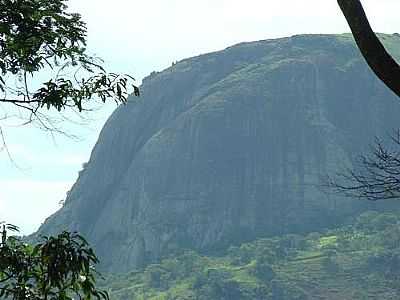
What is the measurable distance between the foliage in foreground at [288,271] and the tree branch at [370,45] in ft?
507

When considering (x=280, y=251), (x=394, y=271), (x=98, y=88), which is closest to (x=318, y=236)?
(x=280, y=251)

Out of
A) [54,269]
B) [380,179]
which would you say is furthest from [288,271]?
[54,269]

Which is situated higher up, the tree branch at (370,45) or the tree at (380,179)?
the tree branch at (370,45)

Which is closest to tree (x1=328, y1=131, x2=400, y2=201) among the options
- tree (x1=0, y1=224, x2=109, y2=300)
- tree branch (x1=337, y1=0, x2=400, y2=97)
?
tree branch (x1=337, y1=0, x2=400, y2=97)

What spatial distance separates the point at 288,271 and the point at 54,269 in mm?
166379

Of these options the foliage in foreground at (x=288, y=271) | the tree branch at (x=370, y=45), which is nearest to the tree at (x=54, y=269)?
the tree branch at (x=370, y=45)

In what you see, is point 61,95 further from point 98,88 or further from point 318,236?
point 318,236

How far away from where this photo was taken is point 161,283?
582 ft

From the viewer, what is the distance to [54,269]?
772cm

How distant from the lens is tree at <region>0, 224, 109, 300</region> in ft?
25.3

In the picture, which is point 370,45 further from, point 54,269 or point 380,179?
point 54,269

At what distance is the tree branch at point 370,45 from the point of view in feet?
19.8

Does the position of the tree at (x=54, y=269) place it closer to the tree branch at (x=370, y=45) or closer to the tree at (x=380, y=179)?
the tree at (x=380, y=179)

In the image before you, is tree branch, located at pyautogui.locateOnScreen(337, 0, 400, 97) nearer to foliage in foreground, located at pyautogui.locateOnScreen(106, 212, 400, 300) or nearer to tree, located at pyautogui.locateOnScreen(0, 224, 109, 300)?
tree, located at pyautogui.locateOnScreen(0, 224, 109, 300)
